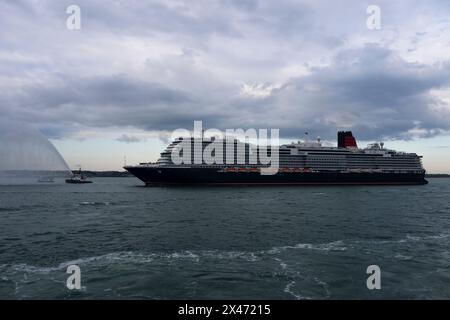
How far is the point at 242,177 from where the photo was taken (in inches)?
3354

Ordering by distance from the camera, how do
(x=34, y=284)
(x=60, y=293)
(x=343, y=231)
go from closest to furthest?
(x=60, y=293)
(x=34, y=284)
(x=343, y=231)

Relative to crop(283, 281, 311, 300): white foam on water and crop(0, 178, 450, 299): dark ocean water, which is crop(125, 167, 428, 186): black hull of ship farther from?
crop(283, 281, 311, 300): white foam on water

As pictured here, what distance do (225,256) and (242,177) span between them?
65.6 meters

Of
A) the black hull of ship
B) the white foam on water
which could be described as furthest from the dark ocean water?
the black hull of ship

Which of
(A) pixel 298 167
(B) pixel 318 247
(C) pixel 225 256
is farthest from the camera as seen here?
(A) pixel 298 167

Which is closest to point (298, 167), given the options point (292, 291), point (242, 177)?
point (242, 177)

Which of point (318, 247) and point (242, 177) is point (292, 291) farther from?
point (242, 177)

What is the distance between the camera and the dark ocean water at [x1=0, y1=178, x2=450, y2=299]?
14812mm

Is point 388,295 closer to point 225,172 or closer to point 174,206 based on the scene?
point 174,206

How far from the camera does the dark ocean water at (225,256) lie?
14.8 m

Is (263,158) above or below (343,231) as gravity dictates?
above
